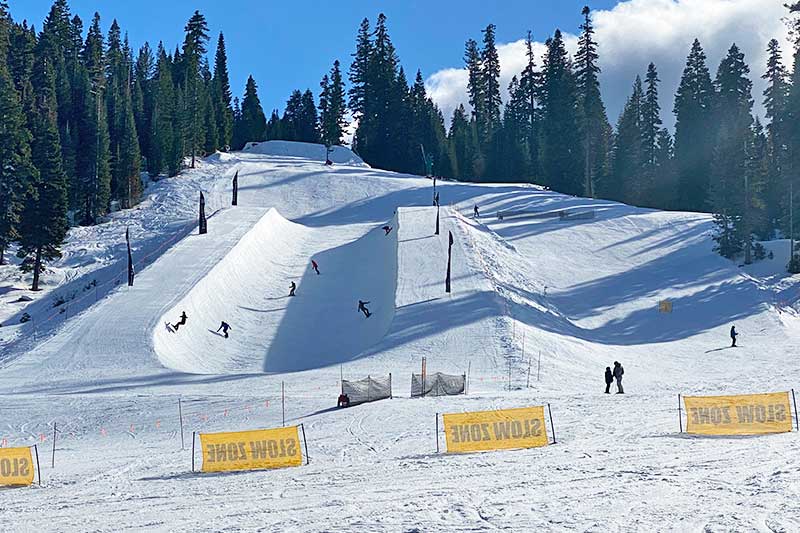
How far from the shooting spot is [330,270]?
48.9 metres

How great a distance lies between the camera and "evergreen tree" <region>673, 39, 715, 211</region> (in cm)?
7319

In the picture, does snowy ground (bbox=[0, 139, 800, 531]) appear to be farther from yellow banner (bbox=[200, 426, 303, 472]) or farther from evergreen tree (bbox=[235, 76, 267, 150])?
evergreen tree (bbox=[235, 76, 267, 150])

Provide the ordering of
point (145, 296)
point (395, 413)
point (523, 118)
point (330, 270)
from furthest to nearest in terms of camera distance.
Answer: point (523, 118), point (330, 270), point (145, 296), point (395, 413)

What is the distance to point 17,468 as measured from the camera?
1745 centimetres

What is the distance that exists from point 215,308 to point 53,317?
8.08 metres

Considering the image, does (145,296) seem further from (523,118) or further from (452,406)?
(523,118)

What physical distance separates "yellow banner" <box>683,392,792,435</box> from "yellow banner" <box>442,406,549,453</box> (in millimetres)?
3656

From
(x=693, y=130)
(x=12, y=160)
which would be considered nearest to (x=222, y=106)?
(x=12, y=160)

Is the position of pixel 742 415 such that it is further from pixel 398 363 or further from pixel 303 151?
pixel 303 151

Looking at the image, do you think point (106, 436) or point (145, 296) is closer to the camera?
point (106, 436)

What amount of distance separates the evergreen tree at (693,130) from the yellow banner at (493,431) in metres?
60.1

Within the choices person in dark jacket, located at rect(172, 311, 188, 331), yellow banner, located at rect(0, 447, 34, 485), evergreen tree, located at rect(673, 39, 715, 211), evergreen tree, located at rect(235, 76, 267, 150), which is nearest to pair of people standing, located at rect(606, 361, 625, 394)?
yellow banner, located at rect(0, 447, 34, 485)

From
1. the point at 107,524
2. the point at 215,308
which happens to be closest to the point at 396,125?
the point at 215,308

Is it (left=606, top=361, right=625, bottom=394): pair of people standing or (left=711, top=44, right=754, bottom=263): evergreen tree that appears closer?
(left=606, top=361, right=625, bottom=394): pair of people standing
